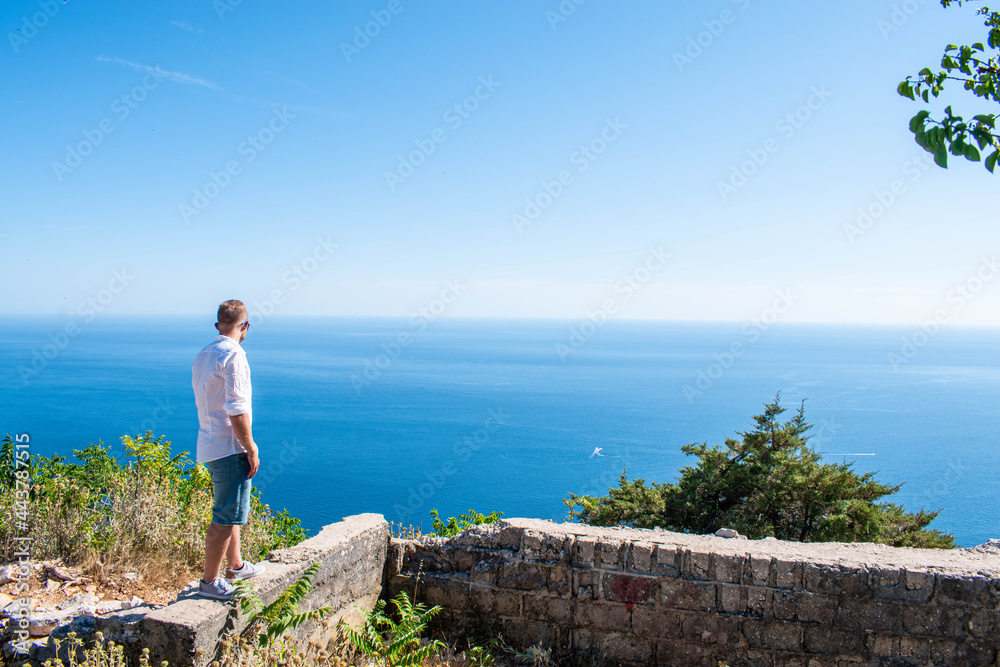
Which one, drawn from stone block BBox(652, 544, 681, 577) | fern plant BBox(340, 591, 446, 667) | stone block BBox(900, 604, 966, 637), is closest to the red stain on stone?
stone block BBox(652, 544, 681, 577)

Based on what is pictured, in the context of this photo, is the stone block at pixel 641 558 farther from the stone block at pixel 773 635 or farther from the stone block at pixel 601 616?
the stone block at pixel 773 635

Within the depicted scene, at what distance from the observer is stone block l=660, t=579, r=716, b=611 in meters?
4.04

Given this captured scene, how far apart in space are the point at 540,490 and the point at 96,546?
3371 centimetres

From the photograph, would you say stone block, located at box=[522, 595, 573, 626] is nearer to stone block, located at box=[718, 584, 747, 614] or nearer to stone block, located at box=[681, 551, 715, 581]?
stone block, located at box=[681, 551, 715, 581]

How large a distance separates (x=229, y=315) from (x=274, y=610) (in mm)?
1759

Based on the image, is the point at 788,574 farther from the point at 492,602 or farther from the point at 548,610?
the point at 492,602

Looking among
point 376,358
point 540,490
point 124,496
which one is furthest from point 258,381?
point 124,496

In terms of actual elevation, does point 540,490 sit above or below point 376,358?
below

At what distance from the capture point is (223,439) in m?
3.43

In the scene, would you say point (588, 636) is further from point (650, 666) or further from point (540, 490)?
point (540, 490)

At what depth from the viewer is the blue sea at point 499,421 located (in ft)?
120

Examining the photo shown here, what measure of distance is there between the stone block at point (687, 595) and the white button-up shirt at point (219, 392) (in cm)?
296

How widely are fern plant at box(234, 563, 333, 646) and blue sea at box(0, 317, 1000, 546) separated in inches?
1125

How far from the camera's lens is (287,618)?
3.51 metres
